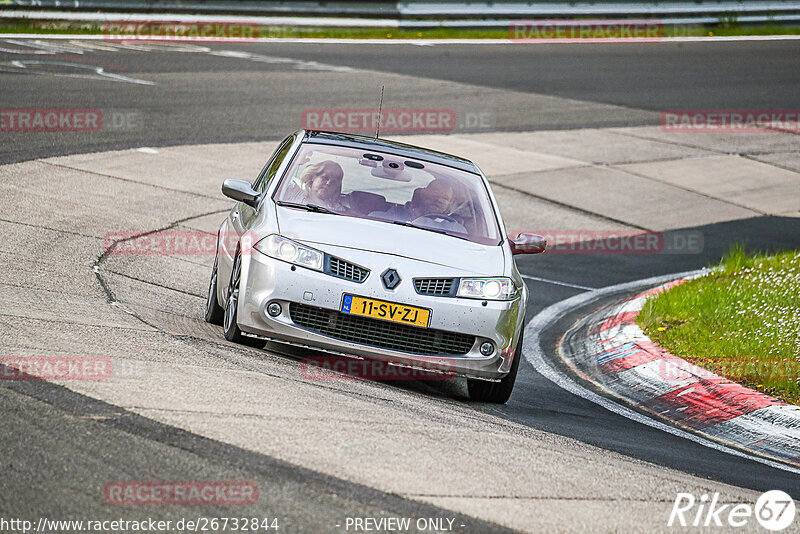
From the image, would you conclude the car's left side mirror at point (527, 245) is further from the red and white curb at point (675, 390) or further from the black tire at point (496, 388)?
the red and white curb at point (675, 390)

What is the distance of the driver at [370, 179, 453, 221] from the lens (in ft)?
26.0

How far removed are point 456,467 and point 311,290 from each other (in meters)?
2.12

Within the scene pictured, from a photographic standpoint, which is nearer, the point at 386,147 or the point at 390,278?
the point at 390,278

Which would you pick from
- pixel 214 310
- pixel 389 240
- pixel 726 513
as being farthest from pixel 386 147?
pixel 726 513

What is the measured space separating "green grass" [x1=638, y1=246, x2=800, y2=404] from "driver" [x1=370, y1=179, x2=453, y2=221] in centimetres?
229

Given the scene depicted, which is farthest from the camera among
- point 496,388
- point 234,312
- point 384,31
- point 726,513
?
point 384,31

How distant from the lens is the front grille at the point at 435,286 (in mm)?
7086

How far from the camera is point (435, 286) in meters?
7.14

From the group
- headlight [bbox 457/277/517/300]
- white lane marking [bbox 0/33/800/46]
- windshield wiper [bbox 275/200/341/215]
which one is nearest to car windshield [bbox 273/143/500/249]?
windshield wiper [bbox 275/200/341/215]

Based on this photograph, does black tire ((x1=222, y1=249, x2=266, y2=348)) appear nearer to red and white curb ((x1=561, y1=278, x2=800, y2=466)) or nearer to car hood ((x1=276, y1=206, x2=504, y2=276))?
car hood ((x1=276, y1=206, x2=504, y2=276))

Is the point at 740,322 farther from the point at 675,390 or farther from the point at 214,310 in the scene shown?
the point at 214,310

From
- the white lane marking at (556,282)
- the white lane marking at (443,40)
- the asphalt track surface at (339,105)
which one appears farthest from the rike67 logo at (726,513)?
the white lane marking at (443,40)

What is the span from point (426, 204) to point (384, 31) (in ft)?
70.2

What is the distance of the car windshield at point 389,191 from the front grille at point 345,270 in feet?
2.39
